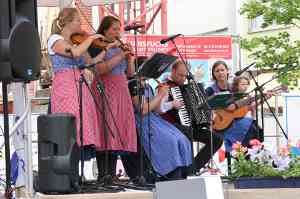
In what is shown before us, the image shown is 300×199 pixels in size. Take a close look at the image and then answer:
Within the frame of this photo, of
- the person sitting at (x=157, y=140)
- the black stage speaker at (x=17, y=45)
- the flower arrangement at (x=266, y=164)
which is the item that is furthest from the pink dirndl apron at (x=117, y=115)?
the black stage speaker at (x=17, y=45)

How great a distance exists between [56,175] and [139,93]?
2.09 metres

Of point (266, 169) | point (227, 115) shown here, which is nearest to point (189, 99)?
point (227, 115)

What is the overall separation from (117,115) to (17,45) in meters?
2.56

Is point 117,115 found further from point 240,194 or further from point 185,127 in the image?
point 240,194

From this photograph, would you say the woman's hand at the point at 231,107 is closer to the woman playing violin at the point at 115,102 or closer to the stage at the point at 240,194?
the woman playing violin at the point at 115,102

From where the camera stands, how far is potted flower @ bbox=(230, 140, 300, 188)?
23.1ft

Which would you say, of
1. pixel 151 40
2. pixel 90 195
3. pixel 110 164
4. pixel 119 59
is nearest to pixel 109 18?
pixel 119 59

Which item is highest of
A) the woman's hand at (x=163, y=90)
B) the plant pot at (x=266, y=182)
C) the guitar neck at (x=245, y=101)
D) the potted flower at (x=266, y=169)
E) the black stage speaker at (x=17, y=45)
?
the black stage speaker at (x=17, y=45)

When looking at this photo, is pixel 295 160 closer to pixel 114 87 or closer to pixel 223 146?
pixel 114 87

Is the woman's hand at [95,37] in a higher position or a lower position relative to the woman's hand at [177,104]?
higher

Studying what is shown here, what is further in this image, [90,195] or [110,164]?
[110,164]

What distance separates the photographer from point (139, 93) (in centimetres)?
810

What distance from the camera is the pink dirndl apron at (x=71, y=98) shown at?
7426mm

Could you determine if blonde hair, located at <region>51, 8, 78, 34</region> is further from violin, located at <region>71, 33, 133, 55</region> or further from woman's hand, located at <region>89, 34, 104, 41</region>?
woman's hand, located at <region>89, 34, 104, 41</region>
